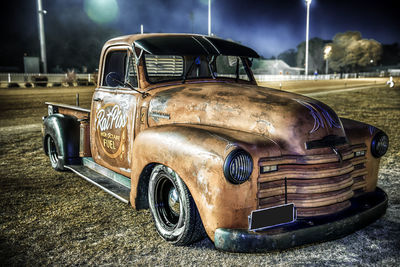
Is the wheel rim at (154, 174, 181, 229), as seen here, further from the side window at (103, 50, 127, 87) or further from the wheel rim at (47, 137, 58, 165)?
the wheel rim at (47, 137, 58, 165)

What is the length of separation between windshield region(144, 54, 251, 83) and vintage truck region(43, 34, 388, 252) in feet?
0.04

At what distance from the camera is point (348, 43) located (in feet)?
322

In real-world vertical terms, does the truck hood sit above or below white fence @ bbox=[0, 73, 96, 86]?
below

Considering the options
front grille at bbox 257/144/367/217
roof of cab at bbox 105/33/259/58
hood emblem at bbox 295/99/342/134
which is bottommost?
front grille at bbox 257/144/367/217

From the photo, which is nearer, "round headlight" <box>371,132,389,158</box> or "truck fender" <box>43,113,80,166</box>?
"round headlight" <box>371,132,389,158</box>

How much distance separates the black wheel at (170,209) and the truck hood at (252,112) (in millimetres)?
589

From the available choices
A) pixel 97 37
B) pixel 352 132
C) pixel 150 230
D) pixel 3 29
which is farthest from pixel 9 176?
pixel 3 29

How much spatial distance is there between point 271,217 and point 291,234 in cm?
18

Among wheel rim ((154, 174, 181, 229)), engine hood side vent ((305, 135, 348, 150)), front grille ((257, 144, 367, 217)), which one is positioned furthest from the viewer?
wheel rim ((154, 174, 181, 229))

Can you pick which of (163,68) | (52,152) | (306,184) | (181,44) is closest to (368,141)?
(306,184)

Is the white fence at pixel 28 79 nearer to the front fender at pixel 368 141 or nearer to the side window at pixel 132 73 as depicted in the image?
the side window at pixel 132 73

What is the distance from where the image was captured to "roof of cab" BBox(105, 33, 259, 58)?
12.4 feet

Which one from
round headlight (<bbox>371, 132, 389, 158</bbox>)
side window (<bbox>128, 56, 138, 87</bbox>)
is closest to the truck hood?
side window (<bbox>128, 56, 138, 87</bbox>)

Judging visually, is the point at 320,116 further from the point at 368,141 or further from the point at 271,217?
the point at 271,217
